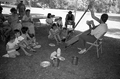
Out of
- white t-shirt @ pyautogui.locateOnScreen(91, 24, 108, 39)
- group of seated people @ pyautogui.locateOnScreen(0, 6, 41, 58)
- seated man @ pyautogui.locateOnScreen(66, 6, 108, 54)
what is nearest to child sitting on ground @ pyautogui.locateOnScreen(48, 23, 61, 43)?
group of seated people @ pyautogui.locateOnScreen(0, 6, 41, 58)

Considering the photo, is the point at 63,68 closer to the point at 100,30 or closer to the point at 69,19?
the point at 100,30

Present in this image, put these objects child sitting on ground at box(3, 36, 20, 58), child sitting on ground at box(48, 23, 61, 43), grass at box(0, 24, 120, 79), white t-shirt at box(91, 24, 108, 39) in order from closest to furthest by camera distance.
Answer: grass at box(0, 24, 120, 79) < child sitting on ground at box(3, 36, 20, 58) < white t-shirt at box(91, 24, 108, 39) < child sitting on ground at box(48, 23, 61, 43)

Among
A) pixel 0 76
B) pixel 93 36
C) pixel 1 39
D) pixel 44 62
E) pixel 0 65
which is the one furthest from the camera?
pixel 1 39

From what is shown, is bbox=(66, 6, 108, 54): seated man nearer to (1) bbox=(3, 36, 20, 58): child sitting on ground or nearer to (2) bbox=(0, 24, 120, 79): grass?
(2) bbox=(0, 24, 120, 79): grass

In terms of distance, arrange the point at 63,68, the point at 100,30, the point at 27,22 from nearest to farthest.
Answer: the point at 63,68
the point at 100,30
the point at 27,22

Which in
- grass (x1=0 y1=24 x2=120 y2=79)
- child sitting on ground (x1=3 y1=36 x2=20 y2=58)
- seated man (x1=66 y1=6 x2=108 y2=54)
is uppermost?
seated man (x1=66 y1=6 x2=108 y2=54)

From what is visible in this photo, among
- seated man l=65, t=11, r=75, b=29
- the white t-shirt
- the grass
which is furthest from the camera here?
seated man l=65, t=11, r=75, b=29

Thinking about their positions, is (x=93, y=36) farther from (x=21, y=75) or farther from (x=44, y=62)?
(x=21, y=75)

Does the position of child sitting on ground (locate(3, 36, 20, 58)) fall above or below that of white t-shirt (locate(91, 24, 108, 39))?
below

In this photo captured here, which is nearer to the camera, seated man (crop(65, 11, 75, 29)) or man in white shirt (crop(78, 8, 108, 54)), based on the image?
man in white shirt (crop(78, 8, 108, 54))

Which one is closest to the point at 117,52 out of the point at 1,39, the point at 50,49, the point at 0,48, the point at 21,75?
the point at 50,49

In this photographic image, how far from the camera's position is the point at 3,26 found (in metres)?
5.88

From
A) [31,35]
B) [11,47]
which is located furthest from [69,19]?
[11,47]

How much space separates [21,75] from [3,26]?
3508mm
